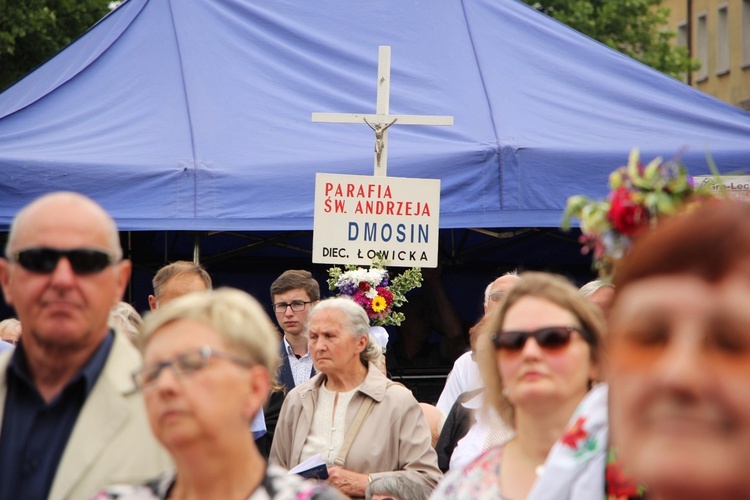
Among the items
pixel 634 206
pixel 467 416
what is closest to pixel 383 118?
Answer: pixel 467 416

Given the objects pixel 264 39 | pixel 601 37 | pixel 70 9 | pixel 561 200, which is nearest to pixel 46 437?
pixel 561 200

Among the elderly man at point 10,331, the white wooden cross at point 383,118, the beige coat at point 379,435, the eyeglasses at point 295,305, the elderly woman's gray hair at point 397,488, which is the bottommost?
the elderly woman's gray hair at point 397,488

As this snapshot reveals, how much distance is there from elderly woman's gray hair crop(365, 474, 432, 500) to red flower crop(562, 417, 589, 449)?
310 cm

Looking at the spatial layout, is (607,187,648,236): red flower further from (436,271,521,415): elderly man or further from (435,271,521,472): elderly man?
(436,271,521,415): elderly man

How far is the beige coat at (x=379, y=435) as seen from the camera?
554 cm

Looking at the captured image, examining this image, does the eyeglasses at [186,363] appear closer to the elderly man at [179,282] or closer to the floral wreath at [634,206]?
the floral wreath at [634,206]

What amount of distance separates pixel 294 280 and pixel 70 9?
16.7m

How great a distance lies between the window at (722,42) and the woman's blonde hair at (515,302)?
107 feet

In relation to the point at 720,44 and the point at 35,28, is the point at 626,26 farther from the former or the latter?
the point at 35,28

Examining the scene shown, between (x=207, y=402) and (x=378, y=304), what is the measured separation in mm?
5401

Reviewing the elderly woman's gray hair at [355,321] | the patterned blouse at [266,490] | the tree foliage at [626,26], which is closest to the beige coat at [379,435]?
the elderly woman's gray hair at [355,321]

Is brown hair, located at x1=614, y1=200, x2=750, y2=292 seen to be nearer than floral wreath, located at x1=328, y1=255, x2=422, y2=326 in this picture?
Yes

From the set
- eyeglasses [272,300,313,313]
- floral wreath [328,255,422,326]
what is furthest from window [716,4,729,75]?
eyeglasses [272,300,313,313]

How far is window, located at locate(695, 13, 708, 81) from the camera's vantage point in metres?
35.9
